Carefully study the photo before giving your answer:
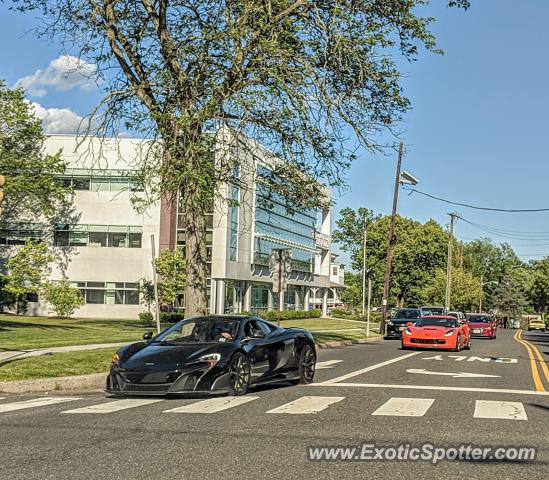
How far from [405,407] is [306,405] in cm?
136

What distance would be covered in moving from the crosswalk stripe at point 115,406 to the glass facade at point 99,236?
45.9 meters

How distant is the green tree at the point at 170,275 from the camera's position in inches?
2012

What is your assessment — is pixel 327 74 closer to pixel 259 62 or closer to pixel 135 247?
pixel 259 62

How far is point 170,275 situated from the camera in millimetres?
51781

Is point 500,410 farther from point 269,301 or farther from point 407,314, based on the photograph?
point 269,301

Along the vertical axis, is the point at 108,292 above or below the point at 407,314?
above

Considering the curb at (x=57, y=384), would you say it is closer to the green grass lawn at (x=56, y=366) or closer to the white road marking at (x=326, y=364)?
the green grass lawn at (x=56, y=366)

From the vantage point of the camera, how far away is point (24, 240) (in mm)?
57031

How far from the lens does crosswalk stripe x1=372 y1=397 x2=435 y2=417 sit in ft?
33.1

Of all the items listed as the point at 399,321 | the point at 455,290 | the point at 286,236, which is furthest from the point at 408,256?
the point at 399,321

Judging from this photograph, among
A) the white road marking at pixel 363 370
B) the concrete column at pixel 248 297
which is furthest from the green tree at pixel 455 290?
the white road marking at pixel 363 370

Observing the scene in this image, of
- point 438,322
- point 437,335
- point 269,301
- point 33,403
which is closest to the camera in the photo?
point 33,403

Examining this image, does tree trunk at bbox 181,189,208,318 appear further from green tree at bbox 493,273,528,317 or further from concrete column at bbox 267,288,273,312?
green tree at bbox 493,273,528,317

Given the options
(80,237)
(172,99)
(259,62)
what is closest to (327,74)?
(259,62)
